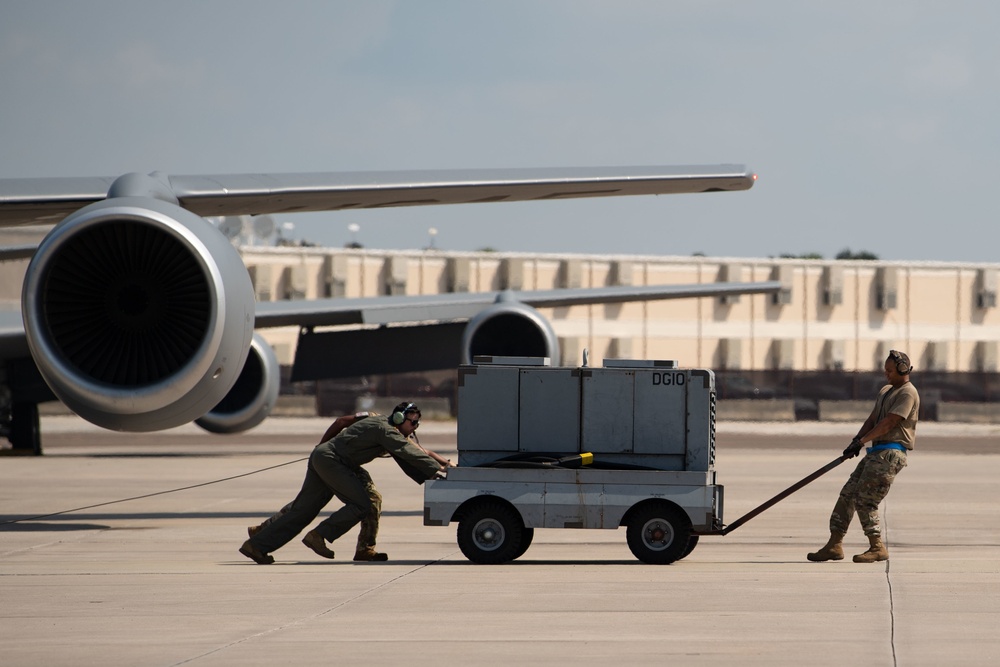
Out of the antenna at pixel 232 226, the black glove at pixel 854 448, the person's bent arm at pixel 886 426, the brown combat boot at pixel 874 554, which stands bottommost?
the brown combat boot at pixel 874 554

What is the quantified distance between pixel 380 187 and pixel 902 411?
5.11 meters

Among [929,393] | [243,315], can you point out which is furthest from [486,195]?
[929,393]

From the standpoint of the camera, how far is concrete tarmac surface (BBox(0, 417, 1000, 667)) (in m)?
7.50

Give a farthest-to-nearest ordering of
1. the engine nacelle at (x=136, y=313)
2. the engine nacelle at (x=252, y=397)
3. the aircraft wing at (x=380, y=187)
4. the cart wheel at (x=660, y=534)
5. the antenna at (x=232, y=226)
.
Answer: the antenna at (x=232, y=226) < the engine nacelle at (x=252, y=397) < the aircraft wing at (x=380, y=187) < the engine nacelle at (x=136, y=313) < the cart wheel at (x=660, y=534)

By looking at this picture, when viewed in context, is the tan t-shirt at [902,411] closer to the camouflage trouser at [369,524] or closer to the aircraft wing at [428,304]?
the camouflage trouser at [369,524]

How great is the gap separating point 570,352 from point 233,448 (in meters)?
27.2

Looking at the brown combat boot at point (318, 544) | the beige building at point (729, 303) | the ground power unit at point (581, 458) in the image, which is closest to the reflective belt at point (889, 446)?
the ground power unit at point (581, 458)

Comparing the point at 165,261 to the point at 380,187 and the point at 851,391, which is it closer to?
the point at 380,187

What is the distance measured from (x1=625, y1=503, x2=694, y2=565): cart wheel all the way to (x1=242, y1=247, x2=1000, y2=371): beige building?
151 feet

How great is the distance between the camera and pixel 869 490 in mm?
11719

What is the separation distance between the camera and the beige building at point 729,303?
58.5 m

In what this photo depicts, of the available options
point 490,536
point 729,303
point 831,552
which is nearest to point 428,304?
point 490,536

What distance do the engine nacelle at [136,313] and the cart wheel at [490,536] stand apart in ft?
9.87

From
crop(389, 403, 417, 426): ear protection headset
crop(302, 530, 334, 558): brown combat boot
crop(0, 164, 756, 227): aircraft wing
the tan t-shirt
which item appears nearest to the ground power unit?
crop(389, 403, 417, 426): ear protection headset
